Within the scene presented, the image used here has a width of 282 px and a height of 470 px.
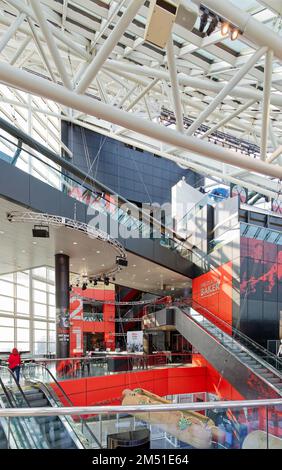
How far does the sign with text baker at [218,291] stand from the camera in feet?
79.9

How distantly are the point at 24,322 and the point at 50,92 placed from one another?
29.1 meters

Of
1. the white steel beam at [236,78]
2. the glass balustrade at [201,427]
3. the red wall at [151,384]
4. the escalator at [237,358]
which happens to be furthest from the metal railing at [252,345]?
the glass balustrade at [201,427]

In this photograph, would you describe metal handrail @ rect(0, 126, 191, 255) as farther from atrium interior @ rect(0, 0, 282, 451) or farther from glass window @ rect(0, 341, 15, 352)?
glass window @ rect(0, 341, 15, 352)

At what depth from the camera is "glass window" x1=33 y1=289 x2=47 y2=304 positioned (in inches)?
1382

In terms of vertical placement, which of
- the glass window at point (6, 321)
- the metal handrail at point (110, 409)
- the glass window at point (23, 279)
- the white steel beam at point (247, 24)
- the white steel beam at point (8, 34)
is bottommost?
the glass window at point (6, 321)

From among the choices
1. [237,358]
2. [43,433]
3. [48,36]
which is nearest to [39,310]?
[237,358]

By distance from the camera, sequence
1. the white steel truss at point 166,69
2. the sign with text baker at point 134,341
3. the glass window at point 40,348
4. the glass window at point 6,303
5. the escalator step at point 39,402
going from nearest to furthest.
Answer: the white steel truss at point 166,69
the escalator step at point 39,402
the sign with text baker at point 134,341
the glass window at point 6,303
the glass window at point 40,348

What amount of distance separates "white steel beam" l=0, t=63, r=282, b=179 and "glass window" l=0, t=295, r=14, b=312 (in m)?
26.0

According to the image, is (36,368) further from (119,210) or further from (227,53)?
(227,53)

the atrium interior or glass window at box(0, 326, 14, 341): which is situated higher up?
the atrium interior

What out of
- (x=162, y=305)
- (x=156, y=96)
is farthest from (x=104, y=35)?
(x=162, y=305)

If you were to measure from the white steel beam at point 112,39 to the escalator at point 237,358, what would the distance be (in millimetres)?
12264

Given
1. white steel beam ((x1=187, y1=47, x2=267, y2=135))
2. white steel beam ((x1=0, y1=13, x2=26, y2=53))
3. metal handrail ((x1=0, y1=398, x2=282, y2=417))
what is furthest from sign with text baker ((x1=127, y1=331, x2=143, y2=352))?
metal handrail ((x1=0, y1=398, x2=282, y2=417))

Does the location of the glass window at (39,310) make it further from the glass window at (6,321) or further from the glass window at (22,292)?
the glass window at (6,321)
